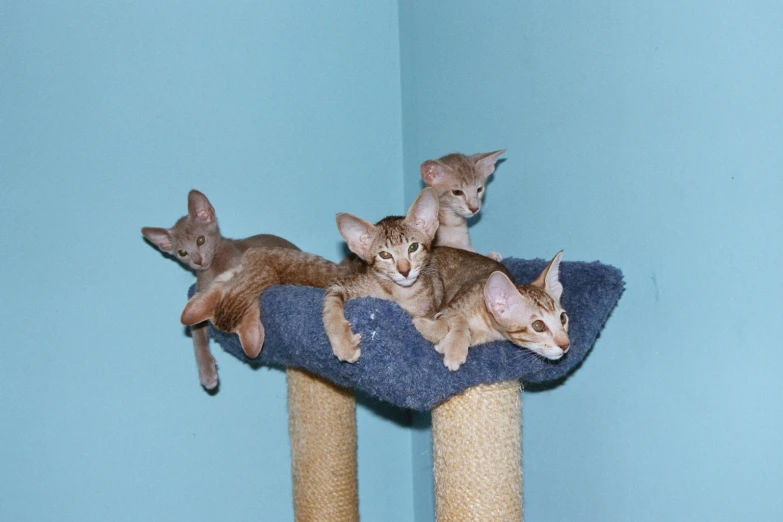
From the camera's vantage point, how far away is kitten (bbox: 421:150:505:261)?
190cm

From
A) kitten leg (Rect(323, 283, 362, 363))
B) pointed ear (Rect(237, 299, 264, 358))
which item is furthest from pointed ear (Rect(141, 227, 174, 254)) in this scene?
kitten leg (Rect(323, 283, 362, 363))

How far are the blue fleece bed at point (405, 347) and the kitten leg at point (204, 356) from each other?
0.39 metres

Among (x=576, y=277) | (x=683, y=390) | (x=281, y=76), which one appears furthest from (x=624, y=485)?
(x=281, y=76)

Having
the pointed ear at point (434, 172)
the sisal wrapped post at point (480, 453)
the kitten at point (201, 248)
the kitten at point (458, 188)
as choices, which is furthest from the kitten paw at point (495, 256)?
the kitten at point (201, 248)

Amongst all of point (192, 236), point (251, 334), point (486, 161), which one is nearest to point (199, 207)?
point (192, 236)

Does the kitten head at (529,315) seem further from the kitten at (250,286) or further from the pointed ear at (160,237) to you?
the pointed ear at (160,237)

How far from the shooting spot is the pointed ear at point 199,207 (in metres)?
1.96

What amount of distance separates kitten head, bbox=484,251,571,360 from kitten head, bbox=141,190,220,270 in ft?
3.00

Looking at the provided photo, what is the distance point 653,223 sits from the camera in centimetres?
148

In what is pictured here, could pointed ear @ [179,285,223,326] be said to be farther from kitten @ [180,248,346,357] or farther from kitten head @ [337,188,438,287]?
kitten head @ [337,188,438,287]

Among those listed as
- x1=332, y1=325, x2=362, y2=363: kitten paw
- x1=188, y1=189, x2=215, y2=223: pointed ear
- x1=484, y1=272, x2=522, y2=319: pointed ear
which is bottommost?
x1=332, y1=325, x2=362, y2=363: kitten paw

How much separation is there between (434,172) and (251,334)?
72 centimetres

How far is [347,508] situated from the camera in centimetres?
193

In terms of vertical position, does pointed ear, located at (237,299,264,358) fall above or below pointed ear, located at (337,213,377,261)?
below
